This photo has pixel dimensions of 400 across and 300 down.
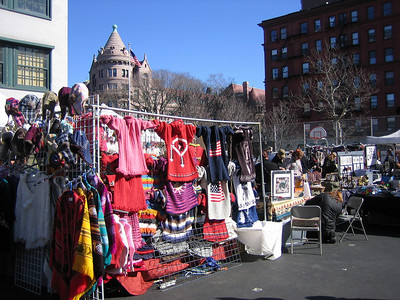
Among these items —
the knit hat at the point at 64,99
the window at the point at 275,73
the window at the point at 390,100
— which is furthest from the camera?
the window at the point at 275,73

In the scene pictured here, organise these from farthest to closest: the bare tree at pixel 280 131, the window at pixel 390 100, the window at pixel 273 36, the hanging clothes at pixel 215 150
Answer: the window at pixel 273 36 < the window at pixel 390 100 < the bare tree at pixel 280 131 < the hanging clothes at pixel 215 150

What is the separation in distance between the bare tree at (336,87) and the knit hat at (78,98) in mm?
28189

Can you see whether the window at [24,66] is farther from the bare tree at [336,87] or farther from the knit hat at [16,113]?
the bare tree at [336,87]

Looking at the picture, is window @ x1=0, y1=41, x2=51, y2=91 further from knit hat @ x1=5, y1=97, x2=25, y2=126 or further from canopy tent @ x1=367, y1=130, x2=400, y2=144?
canopy tent @ x1=367, y1=130, x2=400, y2=144

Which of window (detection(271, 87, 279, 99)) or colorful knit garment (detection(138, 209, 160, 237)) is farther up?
window (detection(271, 87, 279, 99))

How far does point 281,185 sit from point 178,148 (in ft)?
10.6

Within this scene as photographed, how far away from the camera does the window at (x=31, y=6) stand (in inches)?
516

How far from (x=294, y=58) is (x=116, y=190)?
52.1m

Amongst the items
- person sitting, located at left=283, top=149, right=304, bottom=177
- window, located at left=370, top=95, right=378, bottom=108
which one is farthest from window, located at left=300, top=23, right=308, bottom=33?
person sitting, located at left=283, top=149, right=304, bottom=177

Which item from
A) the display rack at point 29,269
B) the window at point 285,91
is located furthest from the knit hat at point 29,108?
the window at point 285,91

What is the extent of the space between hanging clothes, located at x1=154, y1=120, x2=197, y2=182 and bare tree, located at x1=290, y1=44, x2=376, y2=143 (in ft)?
88.5

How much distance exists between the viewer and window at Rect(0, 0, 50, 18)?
43.0 feet

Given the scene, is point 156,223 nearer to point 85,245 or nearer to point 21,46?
point 85,245

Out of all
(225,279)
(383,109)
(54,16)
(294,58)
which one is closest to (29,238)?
(225,279)
